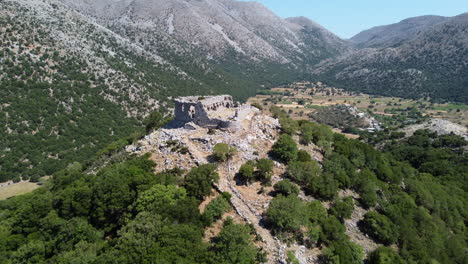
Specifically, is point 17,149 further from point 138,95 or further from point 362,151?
point 362,151

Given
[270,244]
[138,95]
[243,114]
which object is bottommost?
[138,95]

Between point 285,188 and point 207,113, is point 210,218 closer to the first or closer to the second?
point 285,188

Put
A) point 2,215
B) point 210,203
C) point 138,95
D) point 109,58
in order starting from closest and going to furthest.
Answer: point 210,203 → point 2,215 → point 138,95 → point 109,58

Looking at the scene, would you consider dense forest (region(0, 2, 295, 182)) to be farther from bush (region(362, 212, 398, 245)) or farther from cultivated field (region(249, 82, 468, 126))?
cultivated field (region(249, 82, 468, 126))

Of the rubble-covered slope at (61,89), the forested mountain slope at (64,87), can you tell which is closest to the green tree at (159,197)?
the rubble-covered slope at (61,89)

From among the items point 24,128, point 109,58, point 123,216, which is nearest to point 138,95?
point 109,58

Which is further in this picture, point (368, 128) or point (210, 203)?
point (368, 128)

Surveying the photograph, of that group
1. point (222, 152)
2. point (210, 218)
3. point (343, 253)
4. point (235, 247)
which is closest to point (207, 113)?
point (222, 152)
